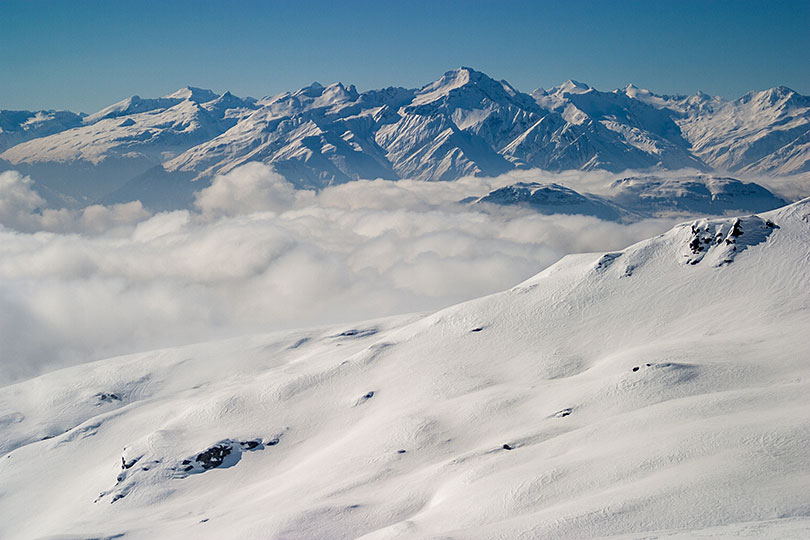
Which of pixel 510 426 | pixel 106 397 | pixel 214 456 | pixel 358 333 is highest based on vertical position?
pixel 106 397

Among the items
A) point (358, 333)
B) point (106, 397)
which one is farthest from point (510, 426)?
point (106, 397)

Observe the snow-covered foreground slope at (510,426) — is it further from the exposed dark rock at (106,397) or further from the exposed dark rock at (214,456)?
the exposed dark rock at (106,397)

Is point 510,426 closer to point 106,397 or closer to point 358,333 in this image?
point 358,333

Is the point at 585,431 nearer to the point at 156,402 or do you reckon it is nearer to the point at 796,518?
the point at 796,518

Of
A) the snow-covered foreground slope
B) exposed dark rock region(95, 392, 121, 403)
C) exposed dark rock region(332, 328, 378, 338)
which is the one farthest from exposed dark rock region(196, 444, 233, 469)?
exposed dark rock region(95, 392, 121, 403)

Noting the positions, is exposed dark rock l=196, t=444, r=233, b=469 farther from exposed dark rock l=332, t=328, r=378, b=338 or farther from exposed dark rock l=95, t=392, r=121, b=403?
exposed dark rock l=95, t=392, r=121, b=403

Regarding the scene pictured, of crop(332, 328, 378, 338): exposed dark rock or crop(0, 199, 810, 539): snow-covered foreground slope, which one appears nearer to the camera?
crop(0, 199, 810, 539): snow-covered foreground slope

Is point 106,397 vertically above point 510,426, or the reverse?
point 106,397

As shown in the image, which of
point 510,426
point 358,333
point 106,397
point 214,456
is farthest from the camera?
point 358,333

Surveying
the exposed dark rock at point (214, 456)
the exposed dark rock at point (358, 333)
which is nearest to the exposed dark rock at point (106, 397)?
the exposed dark rock at point (358, 333)
